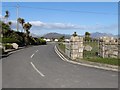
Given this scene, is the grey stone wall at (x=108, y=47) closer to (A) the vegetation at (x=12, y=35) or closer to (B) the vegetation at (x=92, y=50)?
(B) the vegetation at (x=92, y=50)

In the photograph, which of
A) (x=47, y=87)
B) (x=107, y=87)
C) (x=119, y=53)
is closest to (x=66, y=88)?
(x=47, y=87)

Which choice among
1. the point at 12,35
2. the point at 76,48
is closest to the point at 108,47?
the point at 76,48

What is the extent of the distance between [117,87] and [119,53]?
10130 millimetres

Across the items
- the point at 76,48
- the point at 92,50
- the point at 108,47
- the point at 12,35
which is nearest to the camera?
the point at 108,47

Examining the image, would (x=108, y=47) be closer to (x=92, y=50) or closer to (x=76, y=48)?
(x=76, y=48)

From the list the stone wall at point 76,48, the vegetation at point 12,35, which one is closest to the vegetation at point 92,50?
the stone wall at point 76,48

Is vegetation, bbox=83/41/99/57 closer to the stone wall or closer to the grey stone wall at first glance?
the stone wall

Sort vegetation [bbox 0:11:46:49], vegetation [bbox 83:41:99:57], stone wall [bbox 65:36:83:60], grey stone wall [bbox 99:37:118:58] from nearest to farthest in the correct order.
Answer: grey stone wall [bbox 99:37:118:58]
stone wall [bbox 65:36:83:60]
vegetation [bbox 83:41:99:57]
vegetation [bbox 0:11:46:49]

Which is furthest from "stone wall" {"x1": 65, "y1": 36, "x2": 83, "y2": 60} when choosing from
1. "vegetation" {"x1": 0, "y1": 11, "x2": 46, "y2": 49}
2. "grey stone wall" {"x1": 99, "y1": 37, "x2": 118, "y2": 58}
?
"vegetation" {"x1": 0, "y1": 11, "x2": 46, "y2": 49}

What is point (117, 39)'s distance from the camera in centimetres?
2181

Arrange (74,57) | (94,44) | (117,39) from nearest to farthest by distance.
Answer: (117,39)
(74,57)
(94,44)

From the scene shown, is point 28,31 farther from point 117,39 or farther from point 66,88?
point 66,88

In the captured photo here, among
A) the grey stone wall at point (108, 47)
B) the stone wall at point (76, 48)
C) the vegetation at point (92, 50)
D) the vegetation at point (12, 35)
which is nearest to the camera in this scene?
the grey stone wall at point (108, 47)

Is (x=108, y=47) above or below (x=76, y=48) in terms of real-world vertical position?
above
